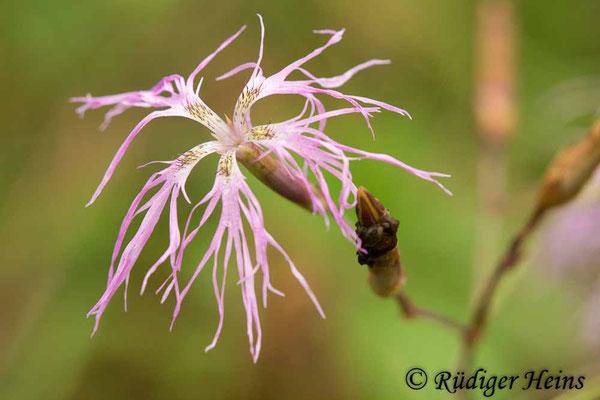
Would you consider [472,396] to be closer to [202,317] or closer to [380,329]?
[380,329]

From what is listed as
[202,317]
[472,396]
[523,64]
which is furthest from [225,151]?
[523,64]

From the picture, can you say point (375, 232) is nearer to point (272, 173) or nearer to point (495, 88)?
point (272, 173)

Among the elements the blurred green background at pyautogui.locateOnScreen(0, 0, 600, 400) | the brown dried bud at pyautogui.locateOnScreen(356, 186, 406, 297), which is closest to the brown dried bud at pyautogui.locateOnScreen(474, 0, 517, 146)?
the blurred green background at pyautogui.locateOnScreen(0, 0, 600, 400)

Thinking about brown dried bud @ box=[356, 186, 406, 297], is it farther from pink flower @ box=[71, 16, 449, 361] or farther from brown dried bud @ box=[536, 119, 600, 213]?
brown dried bud @ box=[536, 119, 600, 213]

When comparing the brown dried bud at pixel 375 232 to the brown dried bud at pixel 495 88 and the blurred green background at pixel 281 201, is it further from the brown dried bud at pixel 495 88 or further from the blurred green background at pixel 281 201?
the brown dried bud at pixel 495 88

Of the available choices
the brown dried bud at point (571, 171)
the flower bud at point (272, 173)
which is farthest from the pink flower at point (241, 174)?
the brown dried bud at point (571, 171)
